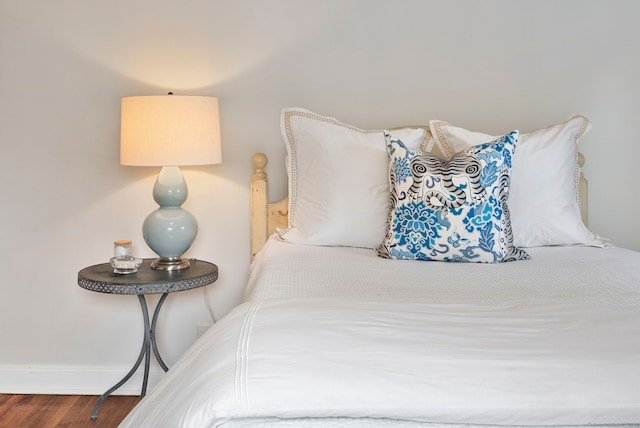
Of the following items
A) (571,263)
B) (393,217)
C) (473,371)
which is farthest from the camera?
(393,217)

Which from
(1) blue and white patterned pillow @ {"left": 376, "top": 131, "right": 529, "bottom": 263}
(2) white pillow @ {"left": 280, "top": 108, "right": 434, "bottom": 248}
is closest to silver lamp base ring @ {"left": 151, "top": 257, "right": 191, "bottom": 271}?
(2) white pillow @ {"left": 280, "top": 108, "right": 434, "bottom": 248}

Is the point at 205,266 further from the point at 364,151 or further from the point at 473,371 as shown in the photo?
the point at 473,371

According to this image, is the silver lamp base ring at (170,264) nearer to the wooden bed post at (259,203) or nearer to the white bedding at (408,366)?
the wooden bed post at (259,203)

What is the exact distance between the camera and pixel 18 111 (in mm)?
2812

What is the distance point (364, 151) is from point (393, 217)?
325mm

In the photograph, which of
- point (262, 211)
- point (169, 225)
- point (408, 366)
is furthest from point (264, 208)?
point (408, 366)

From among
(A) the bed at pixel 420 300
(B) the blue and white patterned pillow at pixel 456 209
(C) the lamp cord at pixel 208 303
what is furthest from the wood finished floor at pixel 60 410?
(B) the blue and white patterned pillow at pixel 456 209

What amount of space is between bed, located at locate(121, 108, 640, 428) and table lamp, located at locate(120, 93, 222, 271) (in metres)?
0.29

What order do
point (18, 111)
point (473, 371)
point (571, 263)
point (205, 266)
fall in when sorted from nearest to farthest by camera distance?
point (473, 371), point (571, 263), point (205, 266), point (18, 111)

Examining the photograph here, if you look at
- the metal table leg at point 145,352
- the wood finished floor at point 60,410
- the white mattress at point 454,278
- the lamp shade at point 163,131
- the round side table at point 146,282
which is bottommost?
the wood finished floor at point 60,410

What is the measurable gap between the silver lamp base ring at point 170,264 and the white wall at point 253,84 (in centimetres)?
29

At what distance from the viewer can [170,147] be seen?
2471 mm

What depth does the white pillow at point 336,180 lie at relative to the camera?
2.39m

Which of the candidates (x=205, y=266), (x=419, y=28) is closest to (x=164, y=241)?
(x=205, y=266)
